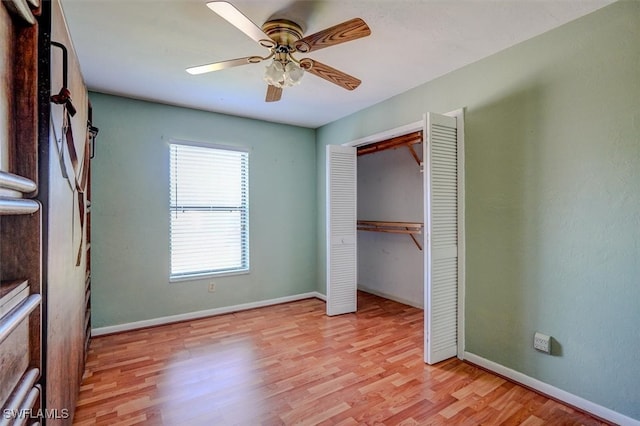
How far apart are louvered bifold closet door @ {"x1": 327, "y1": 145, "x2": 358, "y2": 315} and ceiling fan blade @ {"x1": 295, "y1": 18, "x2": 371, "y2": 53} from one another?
6.12 feet

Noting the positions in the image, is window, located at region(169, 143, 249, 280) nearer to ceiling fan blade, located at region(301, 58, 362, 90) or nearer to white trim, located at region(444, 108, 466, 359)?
ceiling fan blade, located at region(301, 58, 362, 90)

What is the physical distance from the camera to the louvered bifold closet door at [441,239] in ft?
8.23

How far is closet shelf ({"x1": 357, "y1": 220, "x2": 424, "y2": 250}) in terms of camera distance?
3963 mm

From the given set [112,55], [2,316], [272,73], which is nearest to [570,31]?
[272,73]

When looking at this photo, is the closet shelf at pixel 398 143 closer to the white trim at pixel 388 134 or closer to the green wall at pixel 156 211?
the white trim at pixel 388 134

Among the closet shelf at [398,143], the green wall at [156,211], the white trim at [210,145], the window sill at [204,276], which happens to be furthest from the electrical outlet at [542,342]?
the white trim at [210,145]

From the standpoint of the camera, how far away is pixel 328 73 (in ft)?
7.00

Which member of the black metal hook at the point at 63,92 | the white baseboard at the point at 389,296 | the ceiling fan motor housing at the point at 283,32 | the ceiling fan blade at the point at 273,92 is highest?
the ceiling fan motor housing at the point at 283,32

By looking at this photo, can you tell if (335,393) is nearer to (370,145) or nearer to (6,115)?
(6,115)

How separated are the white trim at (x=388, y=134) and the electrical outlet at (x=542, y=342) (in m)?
1.92

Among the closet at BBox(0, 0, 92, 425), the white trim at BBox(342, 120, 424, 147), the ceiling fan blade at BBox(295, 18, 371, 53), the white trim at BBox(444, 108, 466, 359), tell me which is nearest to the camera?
the closet at BBox(0, 0, 92, 425)

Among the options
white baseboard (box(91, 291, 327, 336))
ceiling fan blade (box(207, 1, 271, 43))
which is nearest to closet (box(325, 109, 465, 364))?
white baseboard (box(91, 291, 327, 336))

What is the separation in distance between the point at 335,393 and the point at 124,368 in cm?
172

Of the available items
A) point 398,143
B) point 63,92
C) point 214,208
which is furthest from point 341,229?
point 63,92
